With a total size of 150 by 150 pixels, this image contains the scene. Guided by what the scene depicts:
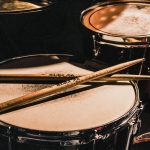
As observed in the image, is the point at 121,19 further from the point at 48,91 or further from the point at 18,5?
the point at 48,91

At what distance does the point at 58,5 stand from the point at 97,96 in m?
1.07

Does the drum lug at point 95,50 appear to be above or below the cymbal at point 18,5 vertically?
below

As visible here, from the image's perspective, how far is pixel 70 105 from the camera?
1191mm

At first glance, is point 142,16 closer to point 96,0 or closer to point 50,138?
point 96,0

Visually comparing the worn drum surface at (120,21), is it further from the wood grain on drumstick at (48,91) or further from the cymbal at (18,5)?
the cymbal at (18,5)

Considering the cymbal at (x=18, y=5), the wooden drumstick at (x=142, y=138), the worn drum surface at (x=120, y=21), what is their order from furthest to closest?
the cymbal at (x=18, y=5)
the wooden drumstick at (x=142, y=138)
the worn drum surface at (x=120, y=21)

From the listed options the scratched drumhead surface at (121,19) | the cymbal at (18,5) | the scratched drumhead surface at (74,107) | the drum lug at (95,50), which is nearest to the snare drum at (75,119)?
the scratched drumhead surface at (74,107)

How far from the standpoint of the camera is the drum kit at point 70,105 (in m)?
1.06

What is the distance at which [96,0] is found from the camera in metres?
2.44

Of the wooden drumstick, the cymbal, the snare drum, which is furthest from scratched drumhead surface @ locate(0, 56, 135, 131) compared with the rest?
the cymbal

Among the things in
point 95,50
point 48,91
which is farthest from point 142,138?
point 48,91

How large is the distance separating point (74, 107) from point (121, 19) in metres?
0.93

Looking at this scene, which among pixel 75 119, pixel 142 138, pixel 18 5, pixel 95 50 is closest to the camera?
pixel 75 119

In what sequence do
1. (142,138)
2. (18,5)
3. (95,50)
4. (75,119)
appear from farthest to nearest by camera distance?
1. (18,5)
2. (142,138)
3. (95,50)
4. (75,119)
